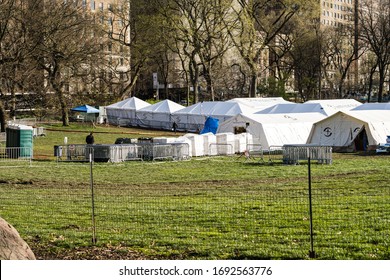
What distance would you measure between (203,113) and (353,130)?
24.1 metres

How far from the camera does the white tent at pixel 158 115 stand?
74188 millimetres

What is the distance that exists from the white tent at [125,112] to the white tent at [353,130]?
108 feet

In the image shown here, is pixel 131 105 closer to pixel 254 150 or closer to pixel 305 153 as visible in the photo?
pixel 254 150

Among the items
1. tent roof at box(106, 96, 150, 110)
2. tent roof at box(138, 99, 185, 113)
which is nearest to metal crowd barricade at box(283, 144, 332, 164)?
tent roof at box(138, 99, 185, 113)

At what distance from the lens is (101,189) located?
25297 millimetres

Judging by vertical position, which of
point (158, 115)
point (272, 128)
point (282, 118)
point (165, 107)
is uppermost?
→ point (165, 107)

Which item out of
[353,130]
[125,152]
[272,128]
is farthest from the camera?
[272,128]

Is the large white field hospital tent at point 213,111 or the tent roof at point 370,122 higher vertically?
the large white field hospital tent at point 213,111

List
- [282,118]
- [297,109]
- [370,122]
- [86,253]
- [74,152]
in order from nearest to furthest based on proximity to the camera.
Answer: [86,253] < [74,152] < [370,122] < [282,118] < [297,109]

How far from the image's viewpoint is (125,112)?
79.4m

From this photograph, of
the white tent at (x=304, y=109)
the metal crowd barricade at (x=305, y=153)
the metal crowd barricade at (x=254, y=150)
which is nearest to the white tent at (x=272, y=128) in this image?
the metal crowd barricade at (x=254, y=150)

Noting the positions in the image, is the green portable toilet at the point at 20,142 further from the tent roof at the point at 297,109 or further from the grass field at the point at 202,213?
the tent roof at the point at 297,109

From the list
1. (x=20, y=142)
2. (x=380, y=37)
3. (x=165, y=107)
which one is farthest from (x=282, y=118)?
(x=380, y=37)
